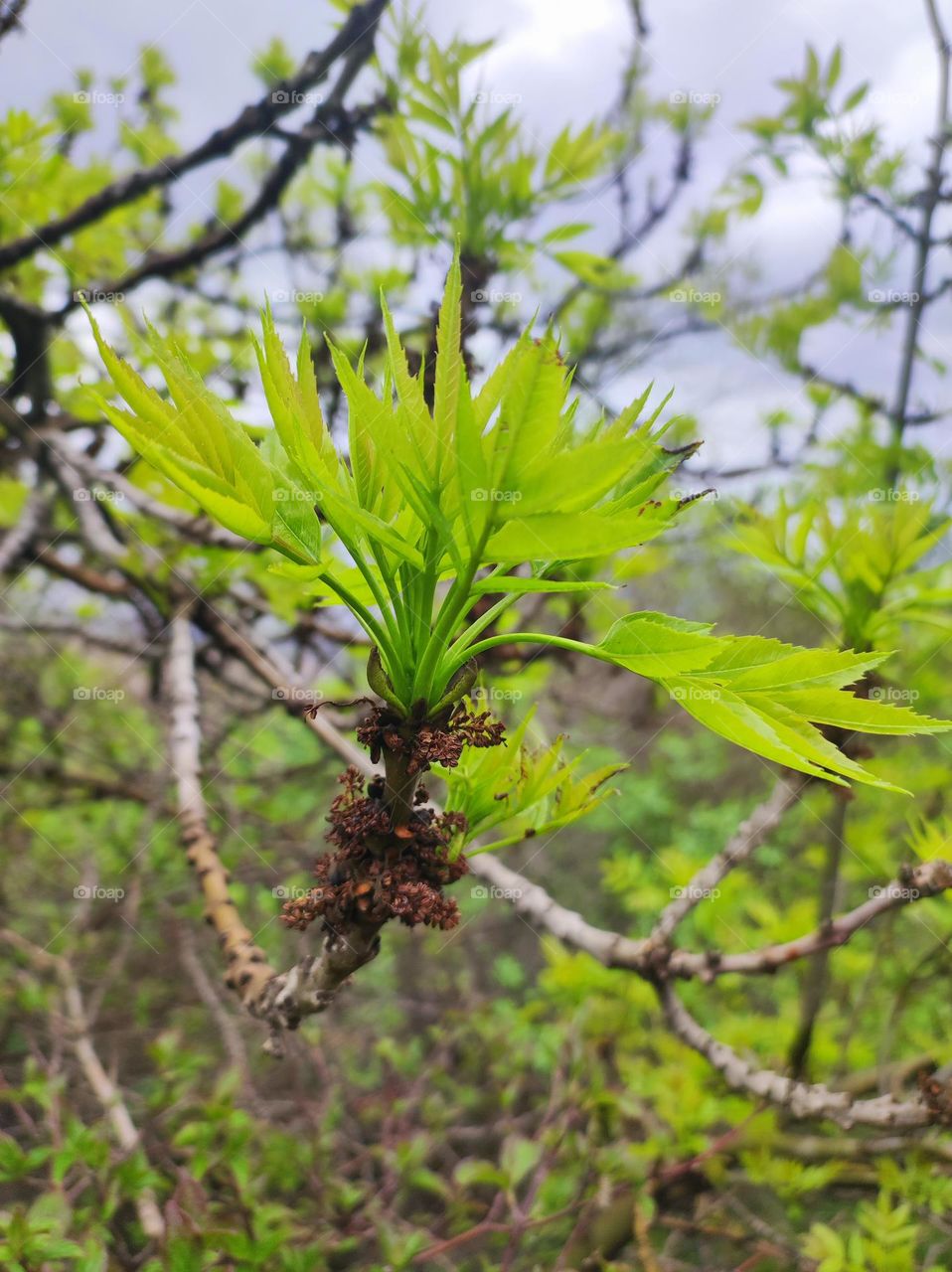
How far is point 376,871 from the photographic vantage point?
72 centimetres

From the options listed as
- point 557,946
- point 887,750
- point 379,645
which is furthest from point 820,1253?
point 887,750

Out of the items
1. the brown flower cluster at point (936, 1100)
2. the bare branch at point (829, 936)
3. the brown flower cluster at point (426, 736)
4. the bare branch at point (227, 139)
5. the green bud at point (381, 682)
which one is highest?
the bare branch at point (227, 139)

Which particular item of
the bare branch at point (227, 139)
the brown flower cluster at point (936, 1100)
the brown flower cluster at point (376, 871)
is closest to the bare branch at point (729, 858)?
the brown flower cluster at point (936, 1100)

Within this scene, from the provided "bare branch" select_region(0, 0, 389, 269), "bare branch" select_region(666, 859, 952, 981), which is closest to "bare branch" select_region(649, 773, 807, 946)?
"bare branch" select_region(666, 859, 952, 981)

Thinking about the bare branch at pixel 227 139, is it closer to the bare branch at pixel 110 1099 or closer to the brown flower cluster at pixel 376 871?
the brown flower cluster at pixel 376 871

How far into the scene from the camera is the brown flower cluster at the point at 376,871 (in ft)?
2.28

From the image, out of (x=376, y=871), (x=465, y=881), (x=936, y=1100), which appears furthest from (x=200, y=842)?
(x=465, y=881)

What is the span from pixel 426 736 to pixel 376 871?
0.50ft

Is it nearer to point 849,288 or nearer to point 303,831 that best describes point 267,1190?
point 303,831

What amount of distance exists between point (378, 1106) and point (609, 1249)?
2.97 ft

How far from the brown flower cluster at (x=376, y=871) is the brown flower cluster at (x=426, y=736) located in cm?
7

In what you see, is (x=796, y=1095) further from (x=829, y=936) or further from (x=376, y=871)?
(x=376, y=871)

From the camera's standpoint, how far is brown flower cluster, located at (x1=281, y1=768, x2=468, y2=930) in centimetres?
70

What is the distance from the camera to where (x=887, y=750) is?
3.20 meters
